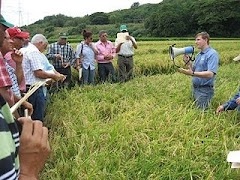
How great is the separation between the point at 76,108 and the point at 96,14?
58.8 meters

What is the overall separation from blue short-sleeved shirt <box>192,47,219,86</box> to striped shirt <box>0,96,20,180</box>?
4407mm

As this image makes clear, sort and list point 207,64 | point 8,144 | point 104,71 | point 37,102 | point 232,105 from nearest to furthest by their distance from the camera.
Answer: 1. point 8,144
2. point 232,105
3. point 37,102
4. point 207,64
5. point 104,71

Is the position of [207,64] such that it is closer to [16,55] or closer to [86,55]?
[16,55]

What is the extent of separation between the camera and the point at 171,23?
181 feet

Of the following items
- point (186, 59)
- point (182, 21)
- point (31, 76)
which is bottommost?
point (31, 76)

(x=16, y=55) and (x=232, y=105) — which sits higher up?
(x=16, y=55)

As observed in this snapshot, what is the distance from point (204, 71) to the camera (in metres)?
5.28

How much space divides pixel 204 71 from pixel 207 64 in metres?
0.11

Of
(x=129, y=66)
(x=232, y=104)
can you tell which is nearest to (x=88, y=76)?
(x=129, y=66)

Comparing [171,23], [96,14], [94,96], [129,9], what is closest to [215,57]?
[94,96]

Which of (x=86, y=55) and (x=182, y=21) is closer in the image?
(x=86, y=55)

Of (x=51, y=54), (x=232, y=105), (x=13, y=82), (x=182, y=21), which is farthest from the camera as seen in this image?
(x=182, y=21)

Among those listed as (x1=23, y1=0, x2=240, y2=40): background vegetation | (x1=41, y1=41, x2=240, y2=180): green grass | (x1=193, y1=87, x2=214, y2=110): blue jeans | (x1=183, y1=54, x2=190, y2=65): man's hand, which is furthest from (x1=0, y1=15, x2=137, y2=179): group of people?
(x1=23, y1=0, x2=240, y2=40): background vegetation

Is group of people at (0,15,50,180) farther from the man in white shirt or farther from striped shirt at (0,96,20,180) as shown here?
the man in white shirt
